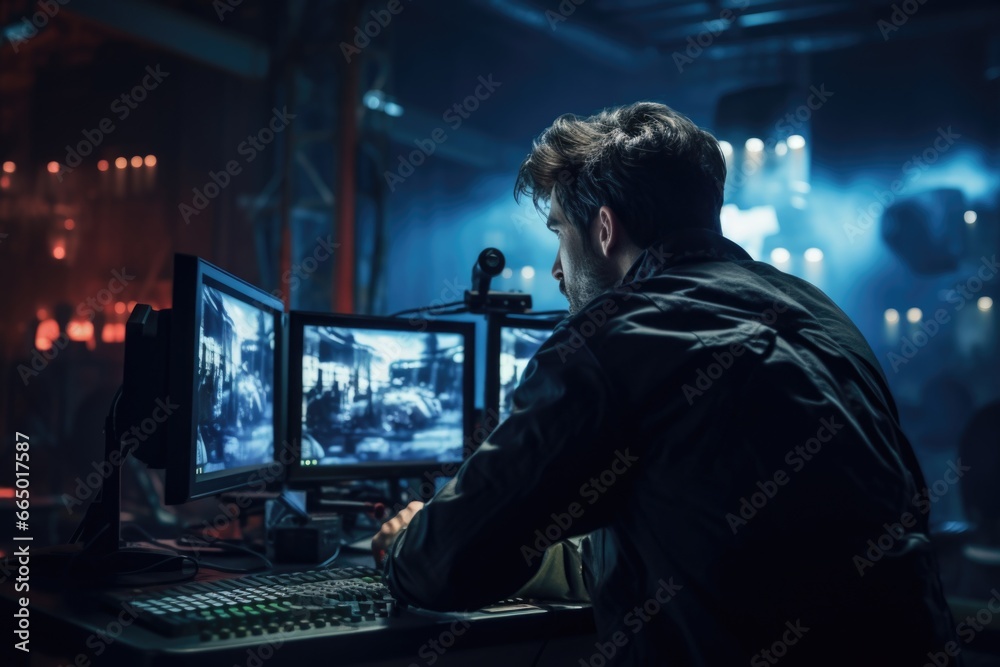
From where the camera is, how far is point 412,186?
6922 mm

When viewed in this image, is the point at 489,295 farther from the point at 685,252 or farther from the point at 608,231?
the point at 685,252

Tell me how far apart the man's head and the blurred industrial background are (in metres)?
4.04

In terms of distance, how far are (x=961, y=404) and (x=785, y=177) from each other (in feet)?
6.77

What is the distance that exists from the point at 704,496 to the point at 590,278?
1.64 ft

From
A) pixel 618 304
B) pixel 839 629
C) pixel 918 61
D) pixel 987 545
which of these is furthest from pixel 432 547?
pixel 918 61

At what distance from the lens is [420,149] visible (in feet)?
22.2

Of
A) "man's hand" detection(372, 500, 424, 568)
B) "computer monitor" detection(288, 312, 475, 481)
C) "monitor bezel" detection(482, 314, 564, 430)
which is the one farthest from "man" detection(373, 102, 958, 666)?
"monitor bezel" detection(482, 314, 564, 430)

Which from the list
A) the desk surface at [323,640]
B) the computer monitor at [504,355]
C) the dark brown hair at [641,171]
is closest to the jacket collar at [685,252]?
the dark brown hair at [641,171]

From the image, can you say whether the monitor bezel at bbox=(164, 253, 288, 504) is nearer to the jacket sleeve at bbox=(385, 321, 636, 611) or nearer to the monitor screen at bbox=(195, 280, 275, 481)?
the monitor screen at bbox=(195, 280, 275, 481)

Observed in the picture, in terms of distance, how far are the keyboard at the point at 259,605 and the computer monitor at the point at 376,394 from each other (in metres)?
0.73

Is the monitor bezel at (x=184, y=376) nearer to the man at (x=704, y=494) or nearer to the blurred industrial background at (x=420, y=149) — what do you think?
the man at (x=704, y=494)

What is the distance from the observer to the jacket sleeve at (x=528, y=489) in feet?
3.47

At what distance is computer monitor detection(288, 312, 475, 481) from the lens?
2092 mm

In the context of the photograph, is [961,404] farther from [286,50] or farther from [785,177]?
[286,50]
